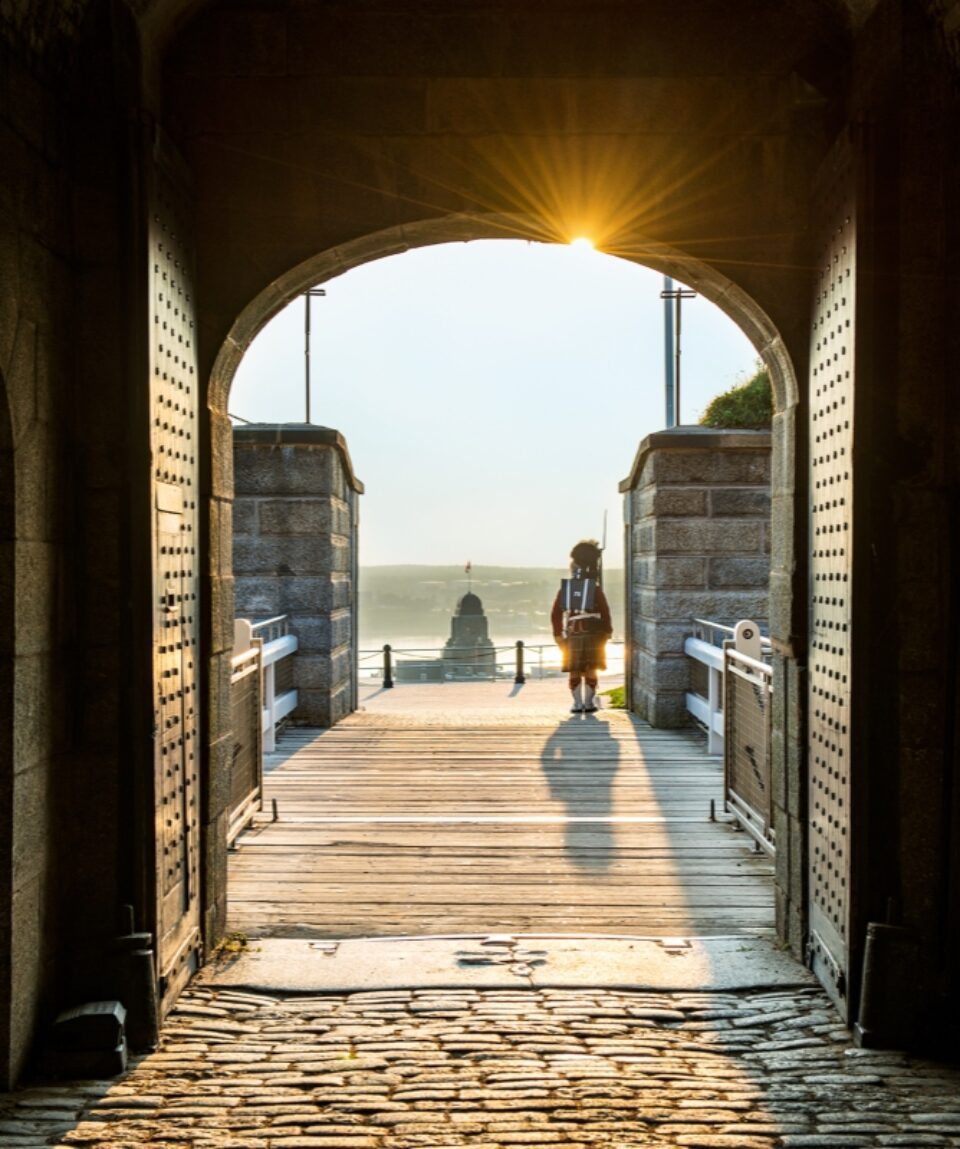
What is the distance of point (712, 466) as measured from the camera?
10.6 metres

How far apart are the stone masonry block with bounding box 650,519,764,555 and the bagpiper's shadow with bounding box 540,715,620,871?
2006 mm

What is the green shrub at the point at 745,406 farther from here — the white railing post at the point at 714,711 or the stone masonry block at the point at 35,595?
the stone masonry block at the point at 35,595

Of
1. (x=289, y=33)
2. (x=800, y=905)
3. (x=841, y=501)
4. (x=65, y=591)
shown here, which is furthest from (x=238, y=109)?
(x=800, y=905)

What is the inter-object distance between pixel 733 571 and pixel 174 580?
720cm

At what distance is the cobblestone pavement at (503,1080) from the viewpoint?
3420mm

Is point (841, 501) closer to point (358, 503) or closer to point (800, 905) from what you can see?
point (800, 905)

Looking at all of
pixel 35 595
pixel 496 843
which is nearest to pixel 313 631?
pixel 496 843

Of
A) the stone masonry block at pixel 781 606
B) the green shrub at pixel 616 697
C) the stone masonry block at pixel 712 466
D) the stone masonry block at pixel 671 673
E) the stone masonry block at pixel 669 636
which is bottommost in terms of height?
the green shrub at pixel 616 697

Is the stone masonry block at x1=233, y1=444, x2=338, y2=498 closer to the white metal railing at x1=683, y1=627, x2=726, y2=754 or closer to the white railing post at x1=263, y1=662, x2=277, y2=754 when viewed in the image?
the white railing post at x1=263, y1=662, x2=277, y2=754

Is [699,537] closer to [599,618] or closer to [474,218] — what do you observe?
[599,618]

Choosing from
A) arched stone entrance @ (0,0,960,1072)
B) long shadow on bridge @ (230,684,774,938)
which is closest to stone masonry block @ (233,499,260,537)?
long shadow on bridge @ (230,684,774,938)

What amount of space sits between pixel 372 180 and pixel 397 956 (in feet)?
11.6

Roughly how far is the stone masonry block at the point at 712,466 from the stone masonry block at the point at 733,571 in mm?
754

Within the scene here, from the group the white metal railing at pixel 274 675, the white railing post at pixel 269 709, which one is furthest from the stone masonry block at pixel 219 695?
the white railing post at pixel 269 709
